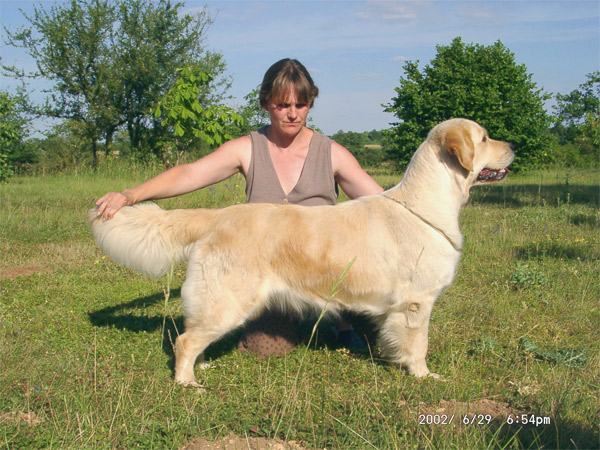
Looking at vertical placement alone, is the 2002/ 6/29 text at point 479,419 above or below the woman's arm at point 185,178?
below

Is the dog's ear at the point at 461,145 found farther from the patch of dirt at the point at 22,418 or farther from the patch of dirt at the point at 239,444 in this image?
the patch of dirt at the point at 22,418

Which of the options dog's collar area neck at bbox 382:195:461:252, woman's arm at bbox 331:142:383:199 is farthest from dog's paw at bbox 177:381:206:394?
woman's arm at bbox 331:142:383:199

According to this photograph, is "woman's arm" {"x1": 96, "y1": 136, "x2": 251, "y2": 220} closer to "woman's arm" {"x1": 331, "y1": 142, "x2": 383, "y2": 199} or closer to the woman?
the woman

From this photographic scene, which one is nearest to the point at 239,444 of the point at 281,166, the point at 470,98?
the point at 281,166

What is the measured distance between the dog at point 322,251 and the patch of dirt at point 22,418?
0.92 m

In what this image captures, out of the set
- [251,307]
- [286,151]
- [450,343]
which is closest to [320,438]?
[251,307]

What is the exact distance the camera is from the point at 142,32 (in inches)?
1006

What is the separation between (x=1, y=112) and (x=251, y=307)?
39.1 ft

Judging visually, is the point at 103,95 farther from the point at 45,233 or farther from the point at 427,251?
the point at 427,251

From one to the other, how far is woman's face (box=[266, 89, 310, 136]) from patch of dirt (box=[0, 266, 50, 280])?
143 inches

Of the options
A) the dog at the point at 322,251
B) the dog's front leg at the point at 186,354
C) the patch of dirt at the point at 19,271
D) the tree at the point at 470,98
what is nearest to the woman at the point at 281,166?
the dog at the point at 322,251

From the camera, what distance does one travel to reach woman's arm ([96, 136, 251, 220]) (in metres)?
3.51

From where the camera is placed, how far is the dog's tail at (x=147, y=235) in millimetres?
3416

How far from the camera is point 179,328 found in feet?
14.6
